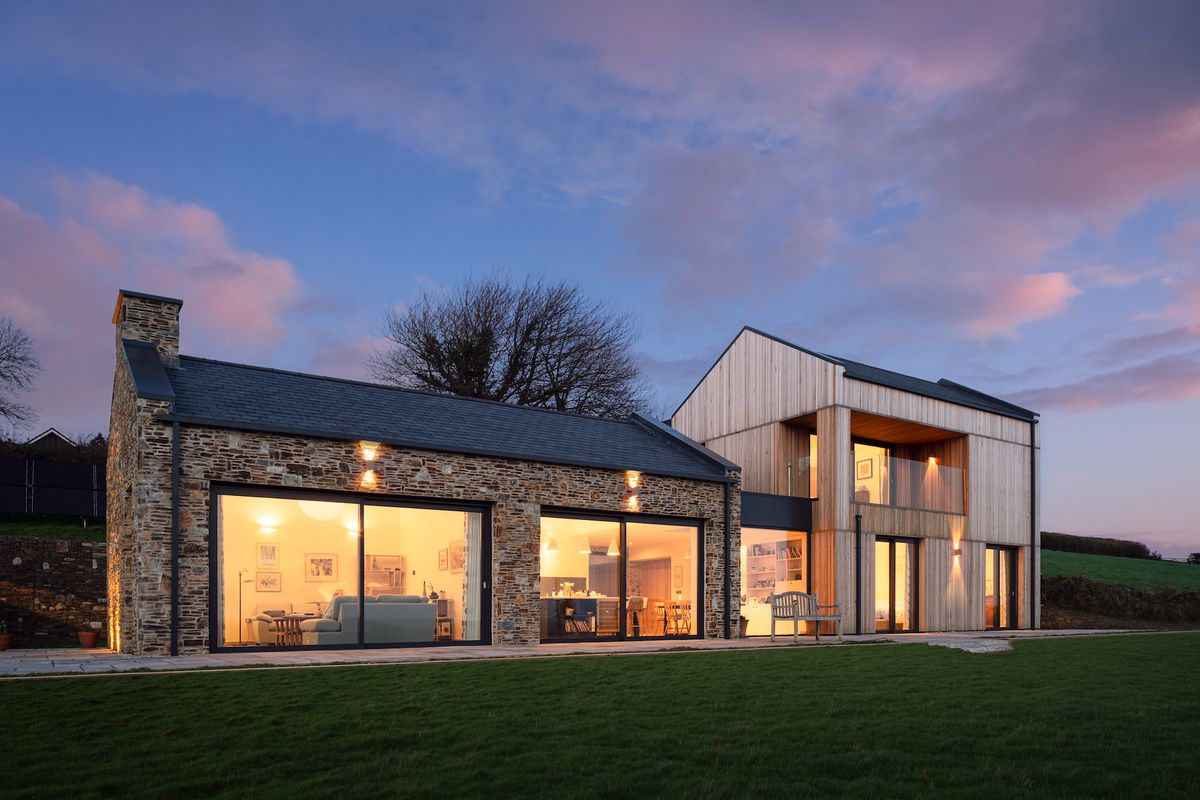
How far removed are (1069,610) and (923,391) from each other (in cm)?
1236

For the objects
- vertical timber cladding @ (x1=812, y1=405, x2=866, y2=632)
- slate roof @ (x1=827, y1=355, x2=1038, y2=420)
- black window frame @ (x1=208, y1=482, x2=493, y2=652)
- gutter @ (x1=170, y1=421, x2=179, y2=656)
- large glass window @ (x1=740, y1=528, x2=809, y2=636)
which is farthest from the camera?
slate roof @ (x1=827, y1=355, x2=1038, y2=420)

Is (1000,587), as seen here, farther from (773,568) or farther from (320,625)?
(320,625)

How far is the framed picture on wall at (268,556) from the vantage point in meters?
12.0

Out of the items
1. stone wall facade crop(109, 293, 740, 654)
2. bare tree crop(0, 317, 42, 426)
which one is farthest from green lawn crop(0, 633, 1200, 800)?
bare tree crop(0, 317, 42, 426)

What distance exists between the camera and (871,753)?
5090 mm

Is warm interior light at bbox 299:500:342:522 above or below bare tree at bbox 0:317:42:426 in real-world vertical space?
below

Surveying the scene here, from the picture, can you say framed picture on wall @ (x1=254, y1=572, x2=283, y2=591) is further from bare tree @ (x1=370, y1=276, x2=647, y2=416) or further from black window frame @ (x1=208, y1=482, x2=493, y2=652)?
bare tree @ (x1=370, y1=276, x2=647, y2=416)

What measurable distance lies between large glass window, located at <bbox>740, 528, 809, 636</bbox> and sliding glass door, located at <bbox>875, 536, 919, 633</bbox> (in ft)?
6.26

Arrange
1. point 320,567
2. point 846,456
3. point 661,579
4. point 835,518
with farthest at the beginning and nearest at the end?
1. point 846,456
2. point 835,518
3. point 661,579
4. point 320,567

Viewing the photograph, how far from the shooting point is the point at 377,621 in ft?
42.2

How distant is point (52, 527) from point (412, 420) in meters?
12.8

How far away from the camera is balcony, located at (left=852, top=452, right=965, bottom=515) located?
1891 centimetres

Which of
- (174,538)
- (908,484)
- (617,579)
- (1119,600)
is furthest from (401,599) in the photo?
(1119,600)

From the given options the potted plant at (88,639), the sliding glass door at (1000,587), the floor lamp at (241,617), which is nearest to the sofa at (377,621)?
the floor lamp at (241,617)
